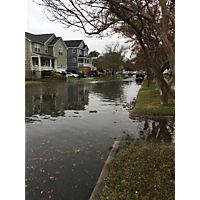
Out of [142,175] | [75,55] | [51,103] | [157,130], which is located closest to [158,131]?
[157,130]

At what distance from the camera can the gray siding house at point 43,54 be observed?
3647 cm

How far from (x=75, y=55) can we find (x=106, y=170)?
174 ft

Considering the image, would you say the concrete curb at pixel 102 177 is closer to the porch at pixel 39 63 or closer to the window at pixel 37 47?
the porch at pixel 39 63

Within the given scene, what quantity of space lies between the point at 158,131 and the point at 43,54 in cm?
3878

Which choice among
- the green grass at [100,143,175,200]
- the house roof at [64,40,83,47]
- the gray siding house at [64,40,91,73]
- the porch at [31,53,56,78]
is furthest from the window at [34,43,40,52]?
the green grass at [100,143,175,200]

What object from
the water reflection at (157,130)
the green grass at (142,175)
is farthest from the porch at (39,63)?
the green grass at (142,175)

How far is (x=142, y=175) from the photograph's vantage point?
13.2 ft

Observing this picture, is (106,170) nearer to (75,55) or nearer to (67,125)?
(67,125)

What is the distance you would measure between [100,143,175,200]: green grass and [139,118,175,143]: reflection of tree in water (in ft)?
3.41

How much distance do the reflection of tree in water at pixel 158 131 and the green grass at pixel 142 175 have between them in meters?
1.04

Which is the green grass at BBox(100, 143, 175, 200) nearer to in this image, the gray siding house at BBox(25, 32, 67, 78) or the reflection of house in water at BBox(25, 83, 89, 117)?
the reflection of house in water at BBox(25, 83, 89, 117)
